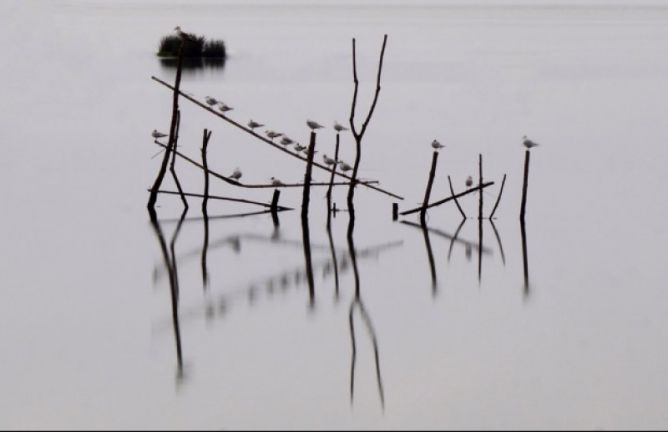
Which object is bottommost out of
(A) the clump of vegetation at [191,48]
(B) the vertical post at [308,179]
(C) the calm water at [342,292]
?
(C) the calm water at [342,292]

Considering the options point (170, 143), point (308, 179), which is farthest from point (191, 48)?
point (308, 179)

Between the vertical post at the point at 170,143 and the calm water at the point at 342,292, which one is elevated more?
the vertical post at the point at 170,143

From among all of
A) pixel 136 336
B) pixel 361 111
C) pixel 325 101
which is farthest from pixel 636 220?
pixel 325 101

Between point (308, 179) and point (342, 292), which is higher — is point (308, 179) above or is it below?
above

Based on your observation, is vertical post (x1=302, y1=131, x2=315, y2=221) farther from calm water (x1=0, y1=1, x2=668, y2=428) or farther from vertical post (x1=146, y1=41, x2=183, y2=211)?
vertical post (x1=146, y1=41, x2=183, y2=211)

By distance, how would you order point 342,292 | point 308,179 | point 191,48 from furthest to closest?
point 191,48, point 308,179, point 342,292

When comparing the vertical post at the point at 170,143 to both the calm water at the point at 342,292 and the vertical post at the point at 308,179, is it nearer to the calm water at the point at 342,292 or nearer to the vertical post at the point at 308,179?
the calm water at the point at 342,292

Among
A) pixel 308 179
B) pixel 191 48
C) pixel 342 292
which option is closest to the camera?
pixel 342 292

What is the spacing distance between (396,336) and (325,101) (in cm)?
2175

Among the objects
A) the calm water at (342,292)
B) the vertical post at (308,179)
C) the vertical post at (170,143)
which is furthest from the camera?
the vertical post at (170,143)

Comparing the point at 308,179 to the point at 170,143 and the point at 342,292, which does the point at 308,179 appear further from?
the point at 342,292

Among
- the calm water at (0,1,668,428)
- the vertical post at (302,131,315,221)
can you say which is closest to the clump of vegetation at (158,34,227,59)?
the calm water at (0,1,668,428)

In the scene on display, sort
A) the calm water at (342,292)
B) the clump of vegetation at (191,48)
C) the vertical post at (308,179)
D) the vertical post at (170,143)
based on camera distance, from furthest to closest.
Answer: the clump of vegetation at (191,48), the vertical post at (170,143), the vertical post at (308,179), the calm water at (342,292)

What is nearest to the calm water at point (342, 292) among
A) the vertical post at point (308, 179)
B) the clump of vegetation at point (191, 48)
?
the vertical post at point (308, 179)
